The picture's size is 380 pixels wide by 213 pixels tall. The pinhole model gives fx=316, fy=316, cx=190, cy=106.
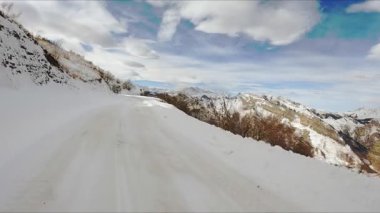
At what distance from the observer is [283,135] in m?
14.6

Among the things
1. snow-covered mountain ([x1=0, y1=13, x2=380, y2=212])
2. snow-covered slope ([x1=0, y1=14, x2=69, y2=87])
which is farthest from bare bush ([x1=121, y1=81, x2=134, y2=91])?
snow-covered mountain ([x1=0, y1=13, x2=380, y2=212])

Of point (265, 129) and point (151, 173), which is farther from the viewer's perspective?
point (265, 129)

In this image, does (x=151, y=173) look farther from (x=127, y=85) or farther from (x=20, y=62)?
(x=127, y=85)

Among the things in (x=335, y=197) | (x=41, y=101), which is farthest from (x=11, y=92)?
(x=335, y=197)

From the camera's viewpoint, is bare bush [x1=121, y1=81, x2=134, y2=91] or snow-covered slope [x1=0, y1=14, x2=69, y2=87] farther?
bare bush [x1=121, y1=81, x2=134, y2=91]

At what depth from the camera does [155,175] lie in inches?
255

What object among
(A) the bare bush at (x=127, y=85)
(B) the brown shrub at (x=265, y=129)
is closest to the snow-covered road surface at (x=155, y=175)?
(B) the brown shrub at (x=265, y=129)

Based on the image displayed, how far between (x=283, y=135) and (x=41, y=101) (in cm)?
1172

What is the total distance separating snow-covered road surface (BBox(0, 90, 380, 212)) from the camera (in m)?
5.26

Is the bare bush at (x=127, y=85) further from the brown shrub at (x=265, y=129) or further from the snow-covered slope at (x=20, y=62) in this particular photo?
the brown shrub at (x=265, y=129)

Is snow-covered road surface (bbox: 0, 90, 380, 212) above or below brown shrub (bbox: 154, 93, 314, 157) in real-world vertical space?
above

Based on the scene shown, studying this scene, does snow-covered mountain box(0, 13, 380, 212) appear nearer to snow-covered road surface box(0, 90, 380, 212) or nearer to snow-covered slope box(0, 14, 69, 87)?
snow-covered road surface box(0, 90, 380, 212)

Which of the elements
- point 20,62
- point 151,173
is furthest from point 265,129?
point 20,62

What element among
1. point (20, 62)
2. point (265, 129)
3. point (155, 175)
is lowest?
point (265, 129)
